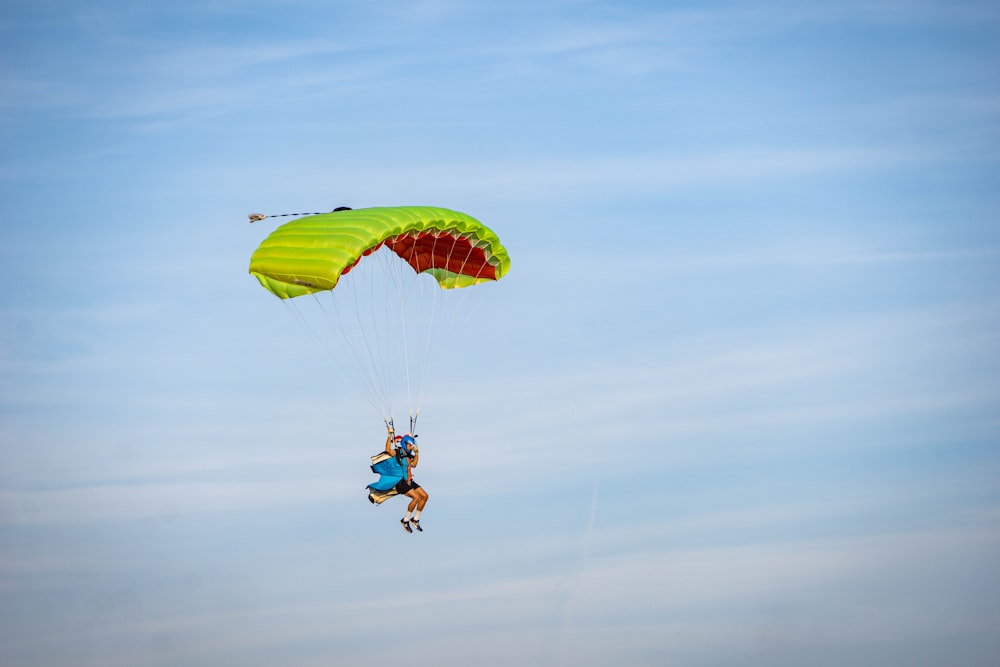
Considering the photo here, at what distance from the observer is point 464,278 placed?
168 ft

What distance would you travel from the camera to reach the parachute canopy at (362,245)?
4581cm

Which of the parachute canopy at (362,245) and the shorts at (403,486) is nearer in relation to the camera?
the parachute canopy at (362,245)

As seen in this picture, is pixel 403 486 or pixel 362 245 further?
pixel 403 486

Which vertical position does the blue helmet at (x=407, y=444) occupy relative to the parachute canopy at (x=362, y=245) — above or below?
below

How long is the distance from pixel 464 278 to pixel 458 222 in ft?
11.5

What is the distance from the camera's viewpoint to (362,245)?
4556 cm

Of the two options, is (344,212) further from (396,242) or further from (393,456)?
(393,456)

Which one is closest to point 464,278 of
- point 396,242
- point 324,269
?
point 396,242

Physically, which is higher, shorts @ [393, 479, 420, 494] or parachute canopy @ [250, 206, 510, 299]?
parachute canopy @ [250, 206, 510, 299]

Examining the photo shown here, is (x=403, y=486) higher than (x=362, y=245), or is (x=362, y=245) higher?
(x=362, y=245)

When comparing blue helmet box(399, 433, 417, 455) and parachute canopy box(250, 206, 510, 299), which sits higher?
parachute canopy box(250, 206, 510, 299)

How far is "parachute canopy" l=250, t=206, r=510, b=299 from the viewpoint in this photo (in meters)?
45.8

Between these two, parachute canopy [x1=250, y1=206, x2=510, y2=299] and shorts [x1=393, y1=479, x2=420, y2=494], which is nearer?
parachute canopy [x1=250, y1=206, x2=510, y2=299]

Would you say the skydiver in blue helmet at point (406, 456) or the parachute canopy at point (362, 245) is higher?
the parachute canopy at point (362, 245)
